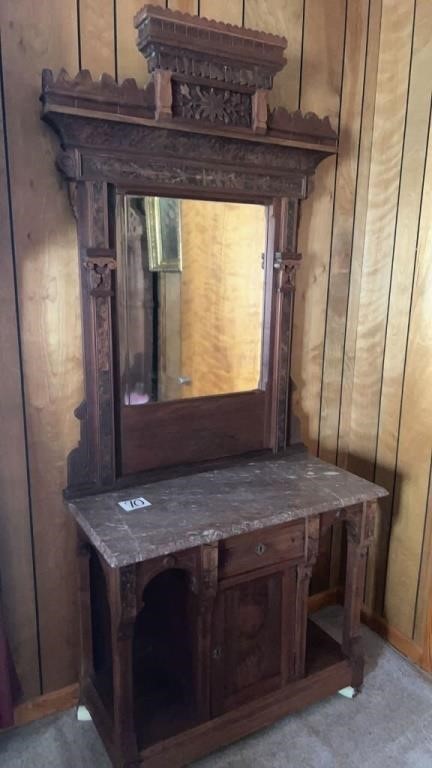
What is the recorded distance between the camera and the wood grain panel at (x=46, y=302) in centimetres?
153

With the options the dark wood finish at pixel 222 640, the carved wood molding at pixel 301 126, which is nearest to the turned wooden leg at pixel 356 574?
the dark wood finish at pixel 222 640

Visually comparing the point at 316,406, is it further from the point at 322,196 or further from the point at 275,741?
the point at 275,741

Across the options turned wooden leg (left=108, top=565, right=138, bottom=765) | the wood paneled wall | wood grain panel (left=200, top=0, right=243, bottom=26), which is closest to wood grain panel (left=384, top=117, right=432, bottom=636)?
the wood paneled wall

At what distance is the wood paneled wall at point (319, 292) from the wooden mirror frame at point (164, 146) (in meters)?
0.07

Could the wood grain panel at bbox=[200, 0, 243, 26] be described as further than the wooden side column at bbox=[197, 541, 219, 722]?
Yes

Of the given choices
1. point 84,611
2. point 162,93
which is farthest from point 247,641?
point 162,93

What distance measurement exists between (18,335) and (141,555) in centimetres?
72

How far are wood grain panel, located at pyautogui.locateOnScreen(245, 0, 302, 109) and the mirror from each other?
0.39 meters

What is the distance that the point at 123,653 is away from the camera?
1.52 meters

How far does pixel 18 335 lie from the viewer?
1646 mm

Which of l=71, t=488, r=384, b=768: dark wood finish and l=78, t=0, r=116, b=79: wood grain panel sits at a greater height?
l=78, t=0, r=116, b=79: wood grain panel

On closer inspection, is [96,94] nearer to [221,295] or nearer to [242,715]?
[221,295]

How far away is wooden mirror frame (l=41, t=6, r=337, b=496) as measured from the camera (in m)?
1.57

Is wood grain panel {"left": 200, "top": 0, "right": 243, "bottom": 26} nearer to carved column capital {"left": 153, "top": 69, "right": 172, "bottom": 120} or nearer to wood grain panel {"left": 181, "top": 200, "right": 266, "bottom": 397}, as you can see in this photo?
carved column capital {"left": 153, "top": 69, "right": 172, "bottom": 120}
